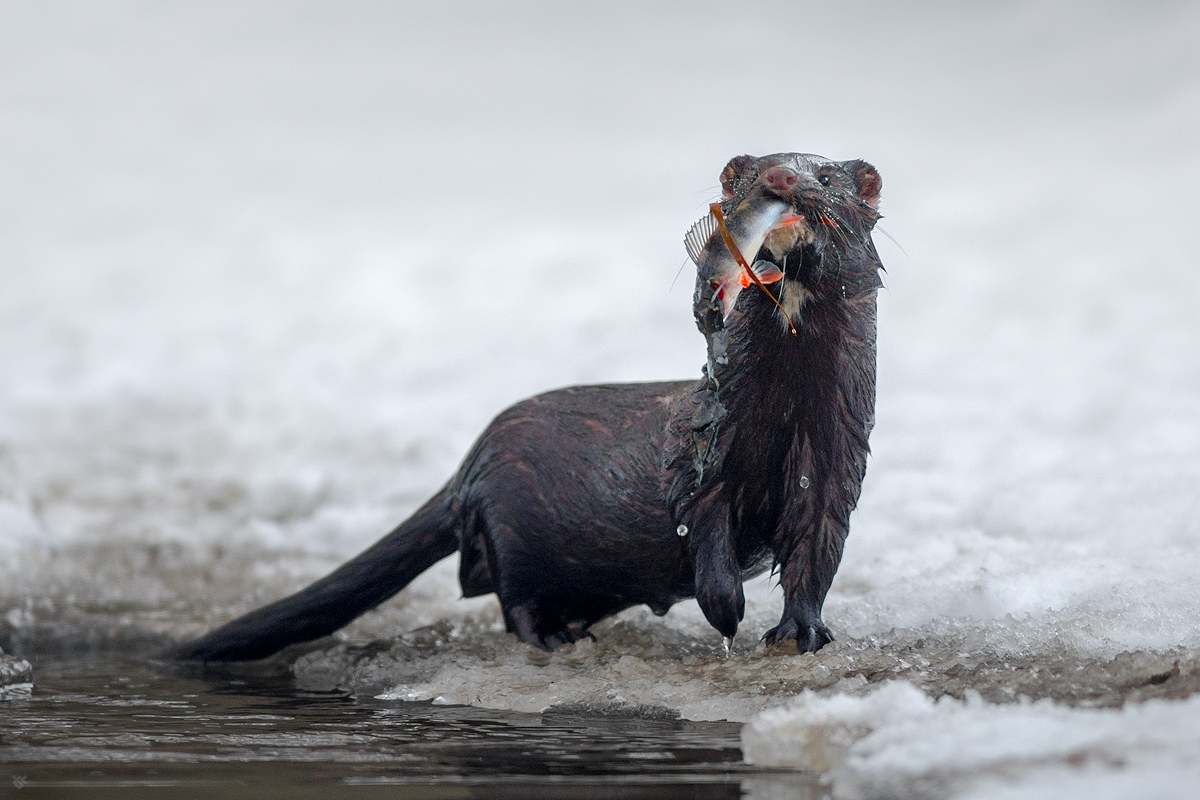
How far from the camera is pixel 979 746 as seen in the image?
6.44ft

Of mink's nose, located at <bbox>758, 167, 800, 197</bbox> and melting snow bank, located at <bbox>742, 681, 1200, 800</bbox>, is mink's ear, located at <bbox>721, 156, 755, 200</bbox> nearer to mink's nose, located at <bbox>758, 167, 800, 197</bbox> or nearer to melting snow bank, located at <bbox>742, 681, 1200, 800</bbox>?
mink's nose, located at <bbox>758, 167, 800, 197</bbox>

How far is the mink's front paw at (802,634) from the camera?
11.2 feet

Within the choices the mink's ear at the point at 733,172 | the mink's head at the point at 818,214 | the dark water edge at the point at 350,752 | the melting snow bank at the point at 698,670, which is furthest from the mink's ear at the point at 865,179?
the dark water edge at the point at 350,752

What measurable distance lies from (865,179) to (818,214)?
1.29ft

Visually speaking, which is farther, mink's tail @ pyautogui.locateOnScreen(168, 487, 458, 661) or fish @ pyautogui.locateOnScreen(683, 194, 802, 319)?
mink's tail @ pyautogui.locateOnScreen(168, 487, 458, 661)

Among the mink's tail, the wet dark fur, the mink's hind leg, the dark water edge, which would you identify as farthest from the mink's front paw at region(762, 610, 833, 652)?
the mink's tail

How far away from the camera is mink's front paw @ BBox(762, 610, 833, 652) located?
340 centimetres

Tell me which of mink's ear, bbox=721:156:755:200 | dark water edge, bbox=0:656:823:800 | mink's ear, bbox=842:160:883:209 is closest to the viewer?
dark water edge, bbox=0:656:823:800

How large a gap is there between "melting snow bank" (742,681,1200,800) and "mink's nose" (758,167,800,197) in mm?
1312

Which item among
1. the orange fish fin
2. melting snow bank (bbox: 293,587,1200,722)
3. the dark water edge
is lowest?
the dark water edge

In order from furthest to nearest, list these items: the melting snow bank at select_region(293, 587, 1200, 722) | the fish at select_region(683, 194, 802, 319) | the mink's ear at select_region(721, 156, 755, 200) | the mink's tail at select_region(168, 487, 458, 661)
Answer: the mink's tail at select_region(168, 487, 458, 661) → the mink's ear at select_region(721, 156, 755, 200) → the fish at select_region(683, 194, 802, 319) → the melting snow bank at select_region(293, 587, 1200, 722)

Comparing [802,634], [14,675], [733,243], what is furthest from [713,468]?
[14,675]

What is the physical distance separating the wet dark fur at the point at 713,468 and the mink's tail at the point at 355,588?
0.02 meters

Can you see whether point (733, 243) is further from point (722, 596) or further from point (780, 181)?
point (722, 596)
